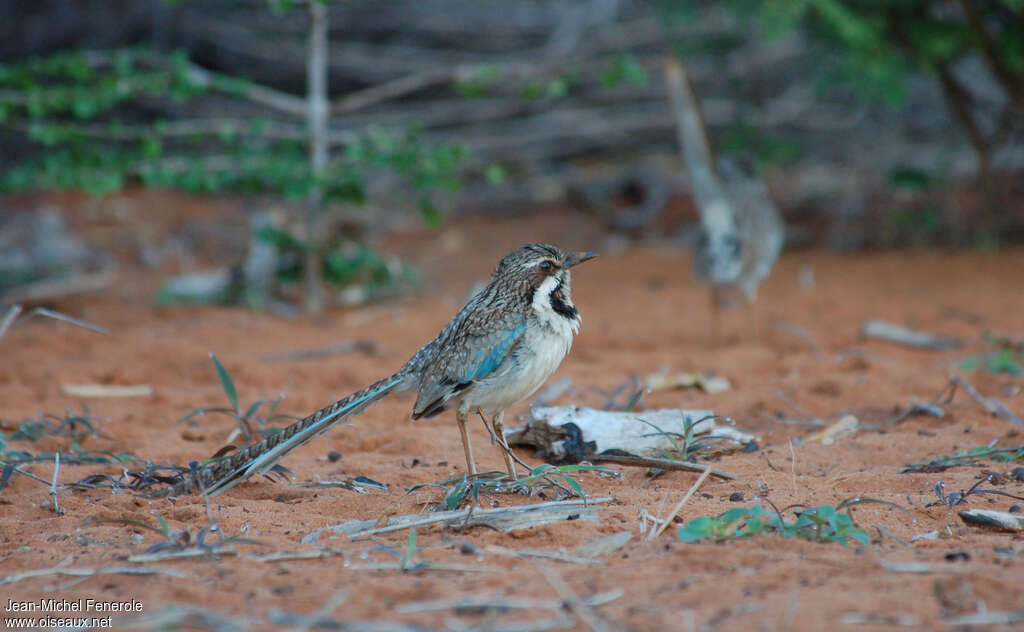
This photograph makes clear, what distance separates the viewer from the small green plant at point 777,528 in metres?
3.18

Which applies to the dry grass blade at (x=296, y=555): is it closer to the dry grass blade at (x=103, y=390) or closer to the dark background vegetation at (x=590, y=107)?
the dry grass blade at (x=103, y=390)

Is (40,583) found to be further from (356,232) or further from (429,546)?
(356,232)

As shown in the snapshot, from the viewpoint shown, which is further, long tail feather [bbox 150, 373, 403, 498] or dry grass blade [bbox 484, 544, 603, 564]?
long tail feather [bbox 150, 373, 403, 498]

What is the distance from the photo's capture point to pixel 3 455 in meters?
4.32

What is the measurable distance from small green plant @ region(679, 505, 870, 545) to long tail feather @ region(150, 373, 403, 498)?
1.49m

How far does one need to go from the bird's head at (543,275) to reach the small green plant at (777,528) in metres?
1.28

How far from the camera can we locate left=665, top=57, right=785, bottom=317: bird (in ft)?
24.3

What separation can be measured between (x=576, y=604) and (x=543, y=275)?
76.2 inches

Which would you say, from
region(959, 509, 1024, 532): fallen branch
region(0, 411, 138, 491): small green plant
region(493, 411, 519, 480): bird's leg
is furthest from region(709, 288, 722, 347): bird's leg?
region(0, 411, 138, 491): small green plant

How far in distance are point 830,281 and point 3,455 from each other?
23.1 ft

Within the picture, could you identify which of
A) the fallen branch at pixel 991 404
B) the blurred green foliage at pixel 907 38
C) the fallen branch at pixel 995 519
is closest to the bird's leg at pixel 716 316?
the blurred green foliage at pixel 907 38

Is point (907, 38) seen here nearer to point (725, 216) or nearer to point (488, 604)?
point (725, 216)

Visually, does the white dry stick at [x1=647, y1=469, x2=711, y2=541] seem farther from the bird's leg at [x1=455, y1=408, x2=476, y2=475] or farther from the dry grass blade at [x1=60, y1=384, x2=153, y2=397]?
the dry grass blade at [x1=60, y1=384, x2=153, y2=397]

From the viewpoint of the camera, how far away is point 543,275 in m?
4.35
